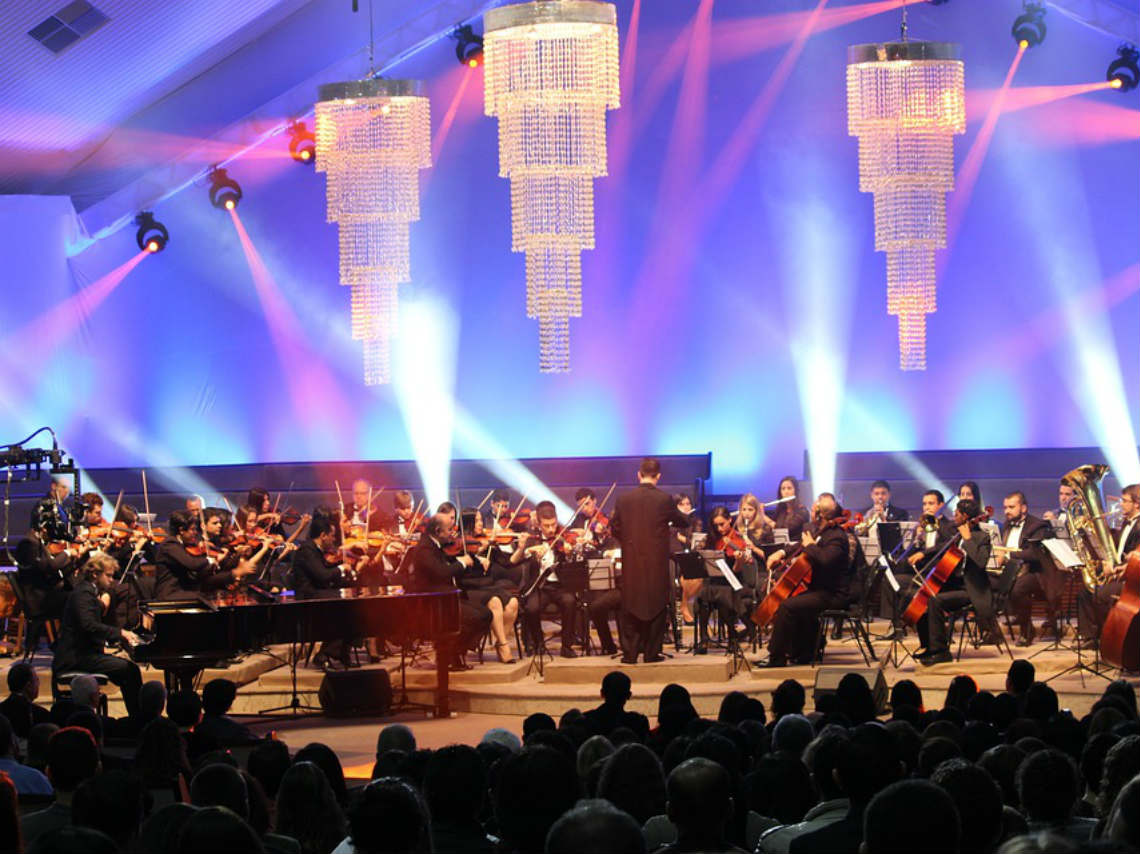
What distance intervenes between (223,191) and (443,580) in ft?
22.9

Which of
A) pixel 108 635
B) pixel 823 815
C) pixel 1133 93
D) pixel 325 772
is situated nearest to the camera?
pixel 823 815

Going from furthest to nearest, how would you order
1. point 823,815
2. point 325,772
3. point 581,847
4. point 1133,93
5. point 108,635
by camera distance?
point 1133,93 < point 108,635 < point 325,772 < point 823,815 < point 581,847

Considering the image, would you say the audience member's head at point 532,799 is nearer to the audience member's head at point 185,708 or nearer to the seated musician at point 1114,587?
the audience member's head at point 185,708

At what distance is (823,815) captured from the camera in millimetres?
4195

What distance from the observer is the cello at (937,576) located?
10.8 metres

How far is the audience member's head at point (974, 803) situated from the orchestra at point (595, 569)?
21.6ft

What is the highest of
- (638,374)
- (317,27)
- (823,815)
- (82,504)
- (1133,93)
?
(317,27)

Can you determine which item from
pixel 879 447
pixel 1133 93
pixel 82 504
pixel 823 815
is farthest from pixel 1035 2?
pixel 823 815

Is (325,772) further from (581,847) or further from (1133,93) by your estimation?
Result: (1133,93)

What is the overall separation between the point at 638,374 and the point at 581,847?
531 inches

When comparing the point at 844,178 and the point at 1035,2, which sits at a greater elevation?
the point at 1035,2

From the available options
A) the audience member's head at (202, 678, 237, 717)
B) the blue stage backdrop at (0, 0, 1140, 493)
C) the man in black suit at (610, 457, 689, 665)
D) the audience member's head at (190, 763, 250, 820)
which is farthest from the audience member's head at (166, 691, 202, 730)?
the blue stage backdrop at (0, 0, 1140, 493)

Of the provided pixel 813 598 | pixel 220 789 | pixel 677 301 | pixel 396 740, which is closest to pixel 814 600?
pixel 813 598

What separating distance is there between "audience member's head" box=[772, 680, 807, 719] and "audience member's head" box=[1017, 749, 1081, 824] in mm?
2599
